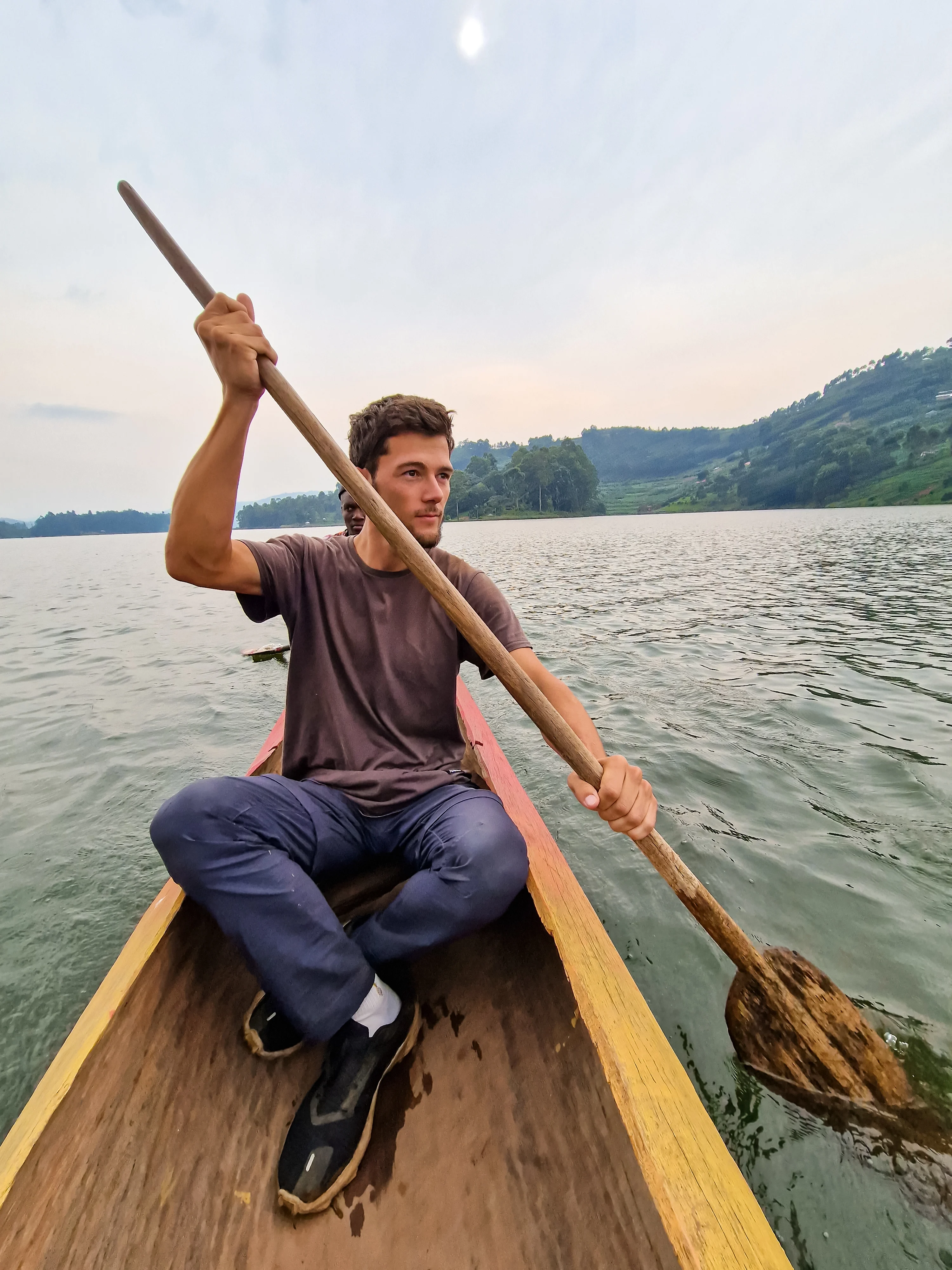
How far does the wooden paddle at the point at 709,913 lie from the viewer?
6.75 ft

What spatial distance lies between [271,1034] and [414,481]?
2202mm

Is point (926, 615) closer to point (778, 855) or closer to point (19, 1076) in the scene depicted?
point (778, 855)

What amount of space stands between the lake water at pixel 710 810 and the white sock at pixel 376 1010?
4.35 ft

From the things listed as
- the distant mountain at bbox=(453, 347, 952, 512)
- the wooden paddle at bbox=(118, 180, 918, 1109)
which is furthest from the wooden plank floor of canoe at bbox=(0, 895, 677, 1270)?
the distant mountain at bbox=(453, 347, 952, 512)

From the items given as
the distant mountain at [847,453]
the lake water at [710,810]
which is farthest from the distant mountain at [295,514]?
the lake water at [710,810]

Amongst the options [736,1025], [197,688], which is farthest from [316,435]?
[197,688]

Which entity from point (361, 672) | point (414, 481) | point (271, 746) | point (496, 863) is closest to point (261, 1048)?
point (496, 863)

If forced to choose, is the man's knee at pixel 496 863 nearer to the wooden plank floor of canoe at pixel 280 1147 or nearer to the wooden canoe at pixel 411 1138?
the wooden canoe at pixel 411 1138

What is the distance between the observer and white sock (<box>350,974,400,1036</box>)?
1934 mm

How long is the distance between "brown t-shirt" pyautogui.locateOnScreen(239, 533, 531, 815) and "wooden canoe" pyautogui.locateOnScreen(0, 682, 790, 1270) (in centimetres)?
69

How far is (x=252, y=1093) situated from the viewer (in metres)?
1.96

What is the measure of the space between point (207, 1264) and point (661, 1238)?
122 cm

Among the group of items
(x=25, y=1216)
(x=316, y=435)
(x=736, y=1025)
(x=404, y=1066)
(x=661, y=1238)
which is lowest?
(x=736, y=1025)

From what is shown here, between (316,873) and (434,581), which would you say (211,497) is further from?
(316,873)
